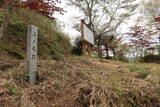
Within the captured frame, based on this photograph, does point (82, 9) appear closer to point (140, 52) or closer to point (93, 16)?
point (93, 16)

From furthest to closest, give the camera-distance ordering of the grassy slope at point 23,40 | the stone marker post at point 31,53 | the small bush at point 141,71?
the grassy slope at point 23,40 → the small bush at point 141,71 → the stone marker post at point 31,53

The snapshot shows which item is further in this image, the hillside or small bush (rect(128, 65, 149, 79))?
small bush (rect(128, 65, 149, 79))

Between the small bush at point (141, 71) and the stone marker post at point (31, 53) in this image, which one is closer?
the stone marker post at point (31, 53)

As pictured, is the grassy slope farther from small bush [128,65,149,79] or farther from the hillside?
small bush [128,65,149,79]

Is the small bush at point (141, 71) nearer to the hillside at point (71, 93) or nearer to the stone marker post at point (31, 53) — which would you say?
the hillside at point (71, 93)

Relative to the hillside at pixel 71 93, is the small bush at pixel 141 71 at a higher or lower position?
higher

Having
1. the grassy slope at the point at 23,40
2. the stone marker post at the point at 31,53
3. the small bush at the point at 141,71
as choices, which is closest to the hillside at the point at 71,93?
the stone marker post at the point at 31,53

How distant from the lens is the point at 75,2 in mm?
9820

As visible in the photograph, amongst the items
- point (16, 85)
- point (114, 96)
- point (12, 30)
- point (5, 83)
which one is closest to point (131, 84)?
point (114, 96)

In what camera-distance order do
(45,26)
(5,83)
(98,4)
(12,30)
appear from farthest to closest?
1. (98,4)
2. (45,26)
3. (12,30)
4. (5,83)

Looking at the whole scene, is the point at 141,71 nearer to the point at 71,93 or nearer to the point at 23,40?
the point at 71,93

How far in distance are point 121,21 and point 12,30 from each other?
8216 millimetres

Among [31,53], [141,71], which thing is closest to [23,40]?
[31,53]

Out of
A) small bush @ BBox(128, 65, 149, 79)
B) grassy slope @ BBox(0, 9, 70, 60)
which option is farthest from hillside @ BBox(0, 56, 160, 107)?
grassy slope @ BBox(0, 9, 70, 60)
